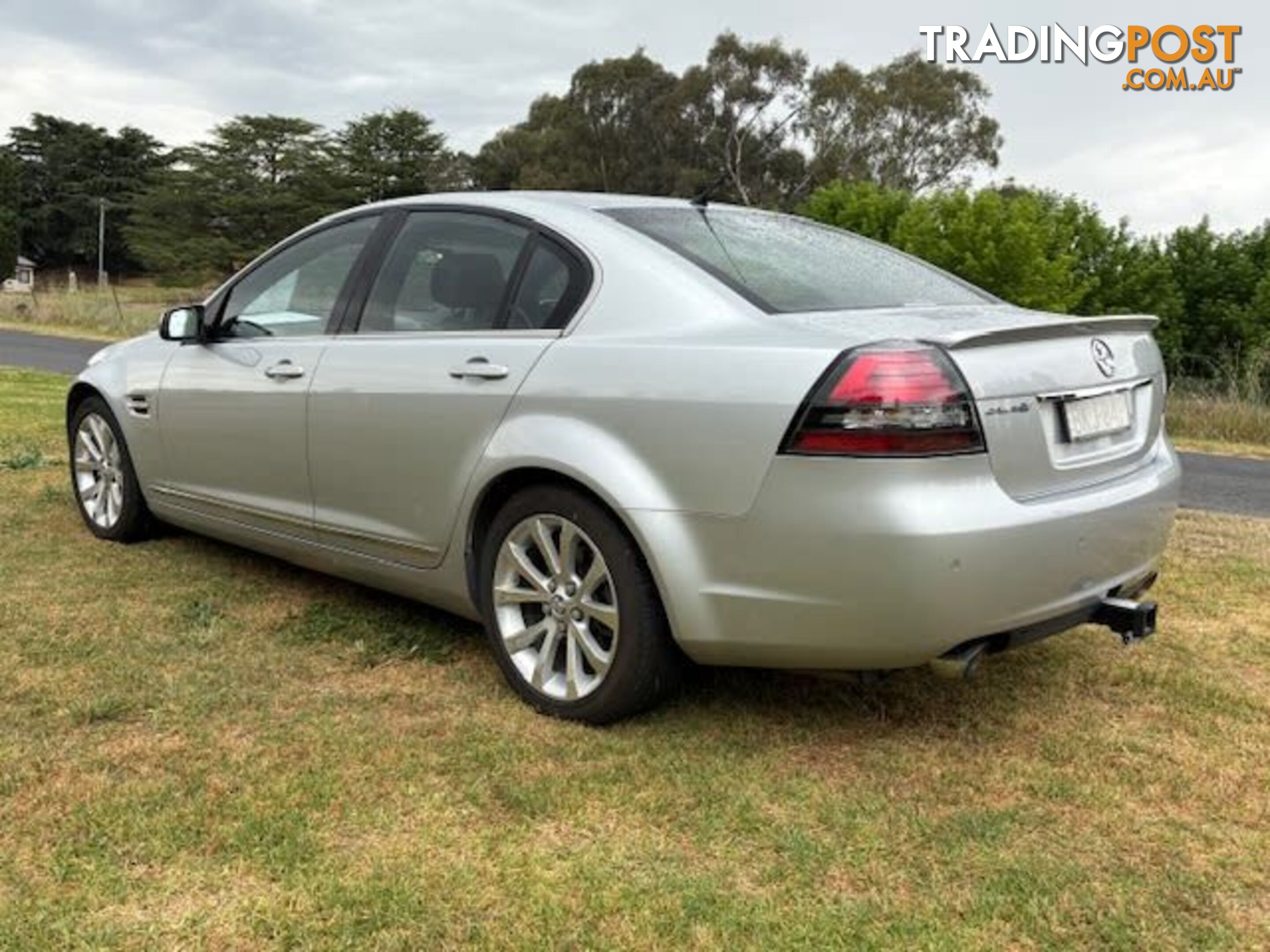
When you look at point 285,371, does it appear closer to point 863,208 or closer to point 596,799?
point 596,799

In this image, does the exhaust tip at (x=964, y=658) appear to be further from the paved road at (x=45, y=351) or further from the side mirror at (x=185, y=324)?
the paved road at (x=45, y=351)

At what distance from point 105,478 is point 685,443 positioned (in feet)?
11.5

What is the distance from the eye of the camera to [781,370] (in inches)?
110

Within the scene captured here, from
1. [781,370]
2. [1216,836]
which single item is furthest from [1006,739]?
[781,370]

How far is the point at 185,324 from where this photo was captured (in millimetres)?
4668

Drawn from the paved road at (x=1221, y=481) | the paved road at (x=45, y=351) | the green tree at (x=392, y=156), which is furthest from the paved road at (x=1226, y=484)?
the green tree at (x=392, y=156)

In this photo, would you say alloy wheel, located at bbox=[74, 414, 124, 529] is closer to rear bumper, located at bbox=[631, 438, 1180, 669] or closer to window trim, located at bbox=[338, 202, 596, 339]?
window trim, located at bbox=[338, 202, 596, 339]

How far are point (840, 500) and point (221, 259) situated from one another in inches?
2710

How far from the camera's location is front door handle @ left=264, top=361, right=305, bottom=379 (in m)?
4.05

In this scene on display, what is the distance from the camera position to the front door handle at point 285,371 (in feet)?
13.3

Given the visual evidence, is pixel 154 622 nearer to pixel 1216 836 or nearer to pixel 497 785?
pixel 497 785

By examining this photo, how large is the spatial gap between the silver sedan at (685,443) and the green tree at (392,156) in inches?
2459

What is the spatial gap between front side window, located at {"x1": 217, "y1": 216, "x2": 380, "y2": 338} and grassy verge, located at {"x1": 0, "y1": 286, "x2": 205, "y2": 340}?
20.4 m

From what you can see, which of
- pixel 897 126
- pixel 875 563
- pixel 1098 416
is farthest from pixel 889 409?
pixel 897 126
